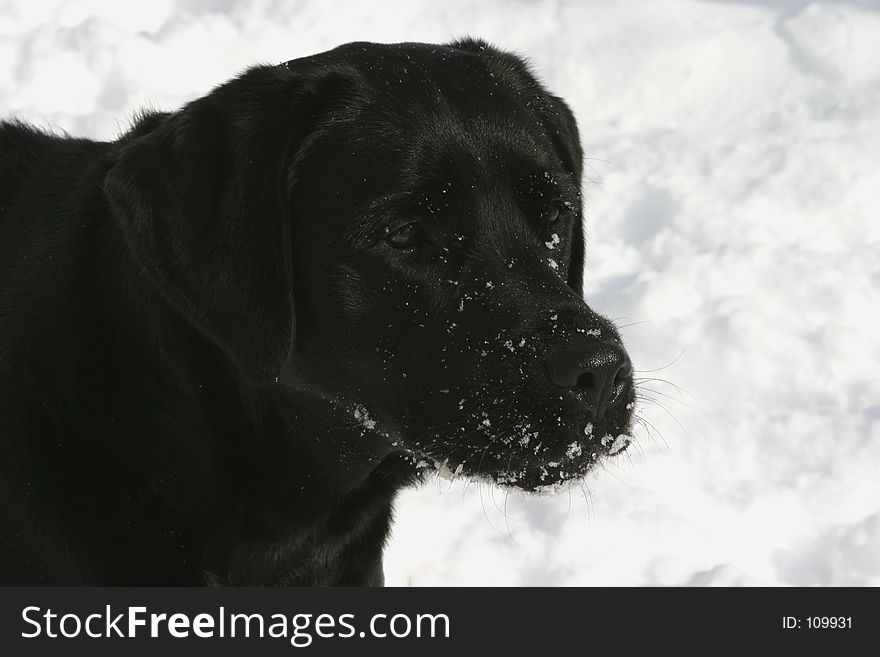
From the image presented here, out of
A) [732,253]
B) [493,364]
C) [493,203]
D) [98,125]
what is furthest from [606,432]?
[98,125]

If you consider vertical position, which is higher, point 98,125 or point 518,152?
point 98,125

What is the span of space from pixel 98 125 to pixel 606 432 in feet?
16.3

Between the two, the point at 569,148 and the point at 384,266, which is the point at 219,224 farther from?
the point at 569,148

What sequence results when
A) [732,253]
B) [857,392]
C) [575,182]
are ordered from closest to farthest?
[575,182] < [857,392] < [732,253]

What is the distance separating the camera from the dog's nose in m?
2.58

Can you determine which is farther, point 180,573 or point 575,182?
point 575,182

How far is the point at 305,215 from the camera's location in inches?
112

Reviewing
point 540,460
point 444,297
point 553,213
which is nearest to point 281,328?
point 444,297

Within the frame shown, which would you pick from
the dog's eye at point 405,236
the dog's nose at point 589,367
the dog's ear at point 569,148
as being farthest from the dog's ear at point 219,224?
the dog's ear at point 569,148

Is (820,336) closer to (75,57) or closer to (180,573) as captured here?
(180,573)

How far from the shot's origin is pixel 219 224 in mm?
2758

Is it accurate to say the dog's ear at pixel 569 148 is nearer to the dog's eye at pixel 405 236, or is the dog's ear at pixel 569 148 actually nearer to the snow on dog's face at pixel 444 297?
the snow on dog's face at pixel 444 297

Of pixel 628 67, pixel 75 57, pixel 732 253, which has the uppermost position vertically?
pixel 628 67

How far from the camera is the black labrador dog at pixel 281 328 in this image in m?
2.73
